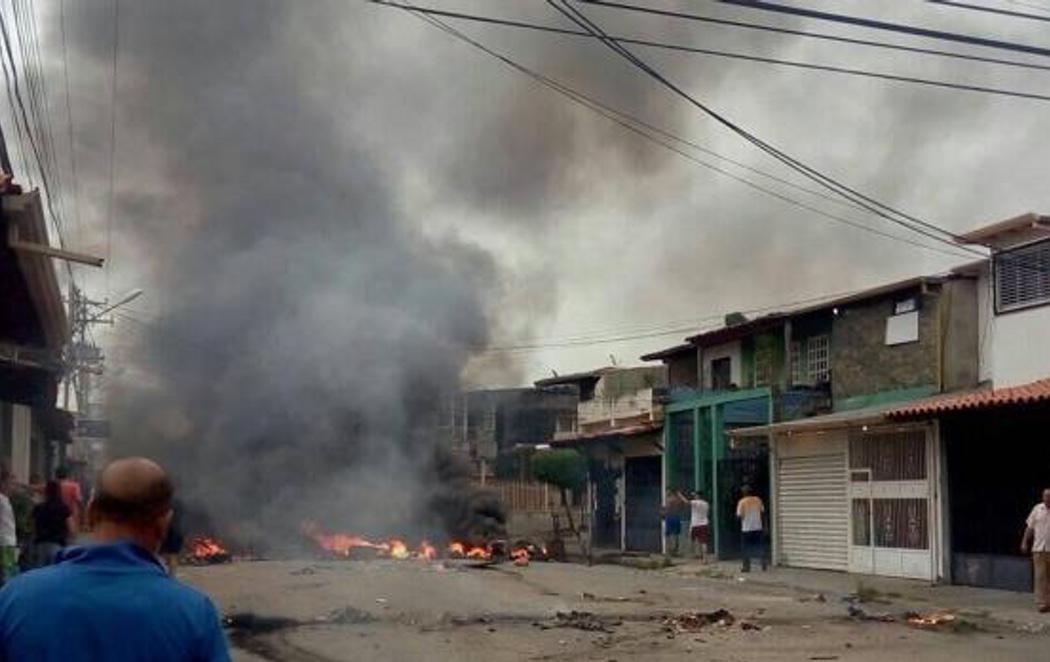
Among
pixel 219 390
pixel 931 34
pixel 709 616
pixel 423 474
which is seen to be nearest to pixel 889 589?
pixel 709 616

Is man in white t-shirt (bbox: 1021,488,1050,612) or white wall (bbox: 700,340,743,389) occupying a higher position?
white wall (bbox: 700,340,743,389)

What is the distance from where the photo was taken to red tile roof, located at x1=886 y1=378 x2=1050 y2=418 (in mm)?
16906

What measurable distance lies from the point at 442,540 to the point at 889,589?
12.6 metres

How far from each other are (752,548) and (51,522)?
59.2ft

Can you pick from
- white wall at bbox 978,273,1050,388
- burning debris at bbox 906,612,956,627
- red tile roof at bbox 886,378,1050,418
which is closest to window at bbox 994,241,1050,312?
white wall at bbox 978,273,1050,388

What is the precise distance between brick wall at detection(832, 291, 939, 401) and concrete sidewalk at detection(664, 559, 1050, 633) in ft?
12.7

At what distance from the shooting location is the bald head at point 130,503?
2.86m

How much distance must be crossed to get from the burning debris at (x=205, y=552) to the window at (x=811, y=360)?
39.7ft

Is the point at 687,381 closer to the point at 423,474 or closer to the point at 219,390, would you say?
the point at 423,474

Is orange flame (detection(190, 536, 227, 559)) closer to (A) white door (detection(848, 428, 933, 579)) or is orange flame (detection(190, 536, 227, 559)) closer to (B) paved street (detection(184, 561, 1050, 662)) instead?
(B) paved street (detection(184, 561, 1050, 662))

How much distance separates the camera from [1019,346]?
20844 millimetres

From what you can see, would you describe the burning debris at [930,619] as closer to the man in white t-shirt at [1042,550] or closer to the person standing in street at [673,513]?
the man in white t-shirt at [1042,550]

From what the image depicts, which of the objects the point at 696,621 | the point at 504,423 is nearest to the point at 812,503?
the point at 696,621

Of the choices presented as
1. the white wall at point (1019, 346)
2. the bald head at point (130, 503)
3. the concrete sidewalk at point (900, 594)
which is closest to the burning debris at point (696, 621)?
the concrete sidewalk at point (900, 594)
